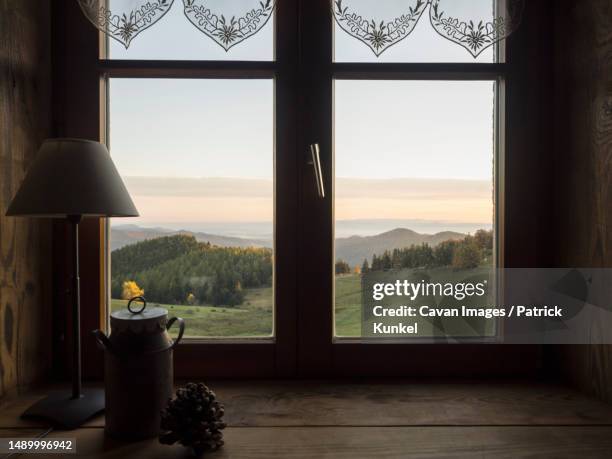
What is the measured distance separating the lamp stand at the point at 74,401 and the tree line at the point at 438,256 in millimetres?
851

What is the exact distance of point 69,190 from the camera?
3.26ft

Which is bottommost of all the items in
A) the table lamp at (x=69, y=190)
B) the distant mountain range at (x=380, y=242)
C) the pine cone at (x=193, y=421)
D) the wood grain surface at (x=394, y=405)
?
the wood grain surface at (x=394, y=405)

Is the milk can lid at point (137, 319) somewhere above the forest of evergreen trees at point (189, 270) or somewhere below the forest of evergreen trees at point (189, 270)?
below

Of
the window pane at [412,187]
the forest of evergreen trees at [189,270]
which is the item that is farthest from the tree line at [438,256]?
the forest of evergreen trees at [189,270]

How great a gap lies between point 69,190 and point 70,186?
0.03 feet

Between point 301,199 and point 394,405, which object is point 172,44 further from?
point 394,405

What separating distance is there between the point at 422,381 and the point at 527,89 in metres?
1.01

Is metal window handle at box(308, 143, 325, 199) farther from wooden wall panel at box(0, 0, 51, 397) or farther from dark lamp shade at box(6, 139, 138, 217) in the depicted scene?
wooden wall panel at box(0, 0, 51, 397)

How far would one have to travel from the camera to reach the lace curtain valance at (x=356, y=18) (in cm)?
125

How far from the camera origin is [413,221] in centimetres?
145

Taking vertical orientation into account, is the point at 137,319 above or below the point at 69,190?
below

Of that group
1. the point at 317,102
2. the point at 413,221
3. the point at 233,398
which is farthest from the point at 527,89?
the point at 233,398

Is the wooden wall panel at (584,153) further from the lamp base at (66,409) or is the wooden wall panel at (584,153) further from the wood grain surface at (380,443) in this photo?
the lamp base at (66,409)

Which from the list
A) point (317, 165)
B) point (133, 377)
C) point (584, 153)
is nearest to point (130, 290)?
point (133, 377)
